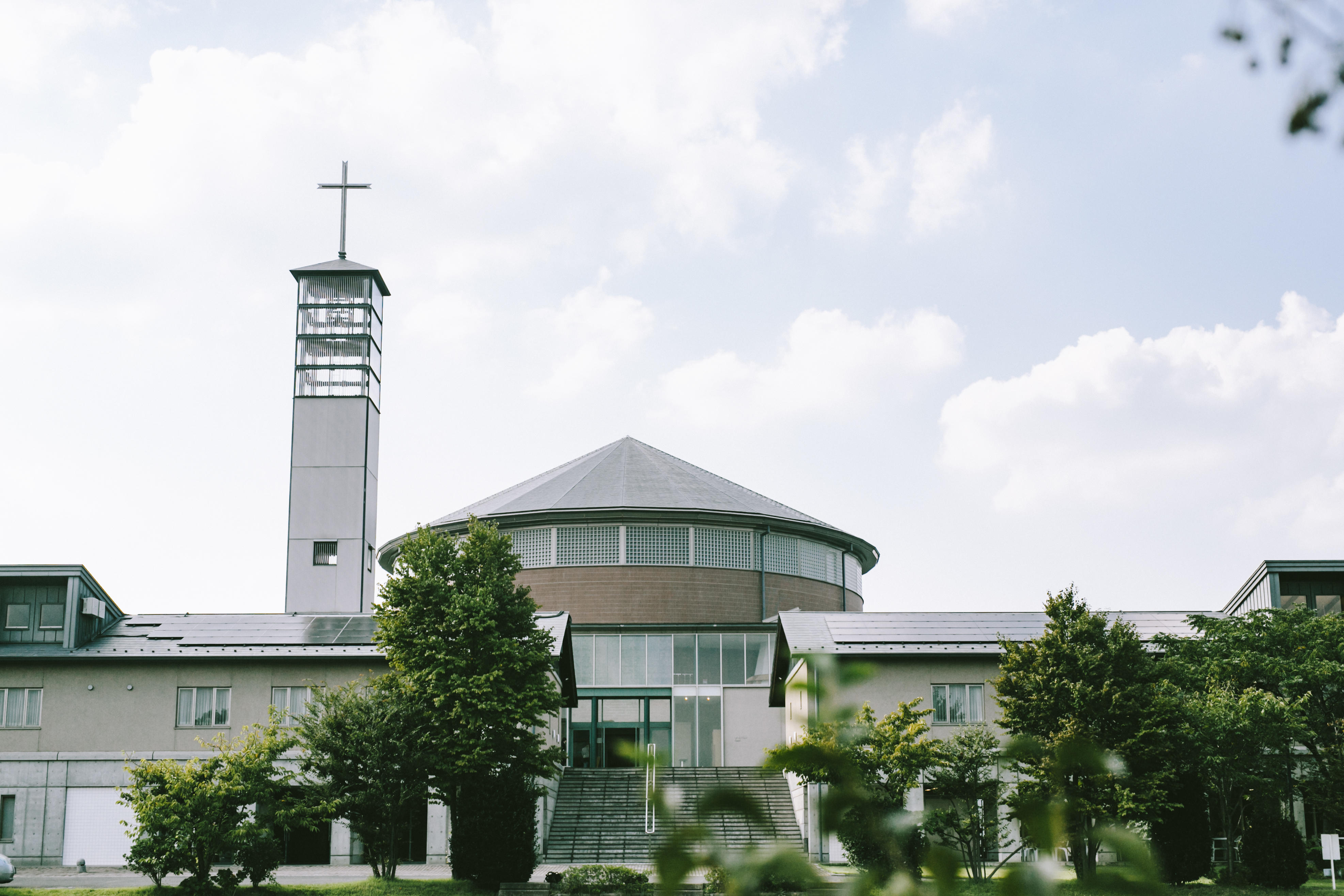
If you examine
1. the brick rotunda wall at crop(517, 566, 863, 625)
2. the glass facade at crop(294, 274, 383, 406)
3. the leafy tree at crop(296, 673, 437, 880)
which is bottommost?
the leafy tree at crop(296, 673, 437, 880)

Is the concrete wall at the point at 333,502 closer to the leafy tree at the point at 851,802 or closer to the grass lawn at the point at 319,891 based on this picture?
the grass lawn at the point at 319,891

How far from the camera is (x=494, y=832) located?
27672mm

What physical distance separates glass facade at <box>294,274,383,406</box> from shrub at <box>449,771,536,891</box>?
31699 mm

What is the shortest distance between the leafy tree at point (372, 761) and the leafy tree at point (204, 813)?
1129mm

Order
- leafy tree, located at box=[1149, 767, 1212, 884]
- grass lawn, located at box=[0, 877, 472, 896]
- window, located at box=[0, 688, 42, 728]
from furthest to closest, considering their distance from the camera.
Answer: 1. window, located at box=[0, 688, 42, 728]
2. leafy tree, located at box=[1149, 767, 1212, 884]
3. grass lawn, located at box=[0, 877, 472, 896]

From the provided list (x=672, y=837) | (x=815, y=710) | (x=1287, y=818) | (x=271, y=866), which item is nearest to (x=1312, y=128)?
(x=815, y=710)

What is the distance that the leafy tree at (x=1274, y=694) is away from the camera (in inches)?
1141

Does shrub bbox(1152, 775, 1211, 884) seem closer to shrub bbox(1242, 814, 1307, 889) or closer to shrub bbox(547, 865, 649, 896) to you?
shrub bbox(1242, 814, 1307, 889)

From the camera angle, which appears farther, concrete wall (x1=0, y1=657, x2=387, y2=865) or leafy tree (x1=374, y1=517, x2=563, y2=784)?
concrete wall (x1=0, y1=657, x2=387, y2=865)

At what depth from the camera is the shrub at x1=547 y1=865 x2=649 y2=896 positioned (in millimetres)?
26719

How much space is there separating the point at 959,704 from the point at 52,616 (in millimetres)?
25744

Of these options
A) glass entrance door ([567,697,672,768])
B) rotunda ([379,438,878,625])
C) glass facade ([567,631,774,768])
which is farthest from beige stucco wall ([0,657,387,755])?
rotunda ([379,438,878,625])

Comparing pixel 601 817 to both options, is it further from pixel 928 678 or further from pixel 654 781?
pixel 654 781

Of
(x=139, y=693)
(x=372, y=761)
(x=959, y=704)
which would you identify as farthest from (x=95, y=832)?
(x=959, y=704)
